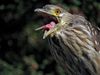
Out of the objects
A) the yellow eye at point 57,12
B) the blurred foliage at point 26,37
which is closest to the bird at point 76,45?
the yellow eye at point 57,12

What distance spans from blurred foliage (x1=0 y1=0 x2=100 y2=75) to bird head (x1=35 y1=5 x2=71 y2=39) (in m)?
2.81

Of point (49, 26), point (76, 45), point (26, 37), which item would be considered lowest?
point (26, 37)

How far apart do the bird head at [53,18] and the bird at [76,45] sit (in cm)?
6

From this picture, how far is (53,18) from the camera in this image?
6.95 metres

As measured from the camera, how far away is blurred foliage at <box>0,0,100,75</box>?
10.0m

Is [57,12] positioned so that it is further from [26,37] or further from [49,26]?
[26,37]

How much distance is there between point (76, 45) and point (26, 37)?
3.61 metres

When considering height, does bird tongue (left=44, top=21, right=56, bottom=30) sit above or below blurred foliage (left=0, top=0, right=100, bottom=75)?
above

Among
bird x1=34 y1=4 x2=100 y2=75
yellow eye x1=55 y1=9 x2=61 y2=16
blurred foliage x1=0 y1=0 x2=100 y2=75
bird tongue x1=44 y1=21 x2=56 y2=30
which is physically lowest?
blurred foliage x1=0 y1=0 x2=100 y2=75

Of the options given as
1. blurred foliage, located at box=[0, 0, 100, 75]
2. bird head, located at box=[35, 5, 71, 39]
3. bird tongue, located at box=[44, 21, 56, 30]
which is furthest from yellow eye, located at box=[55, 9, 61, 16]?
blurred foliage, located at box=[0, 0, 100, 75]

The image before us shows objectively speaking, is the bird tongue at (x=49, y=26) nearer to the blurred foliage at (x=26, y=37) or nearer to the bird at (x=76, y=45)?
the bird at (x=76, y=45)

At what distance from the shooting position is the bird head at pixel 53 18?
271 inches

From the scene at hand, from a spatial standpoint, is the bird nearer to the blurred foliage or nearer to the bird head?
the bird head

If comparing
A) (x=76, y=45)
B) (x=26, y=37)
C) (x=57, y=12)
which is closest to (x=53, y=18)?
(x=57, y=12)
